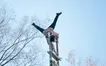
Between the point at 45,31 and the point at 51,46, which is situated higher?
the point at 45,31

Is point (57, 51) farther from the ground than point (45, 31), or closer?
closer

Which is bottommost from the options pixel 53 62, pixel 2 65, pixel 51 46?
pixel 2 65

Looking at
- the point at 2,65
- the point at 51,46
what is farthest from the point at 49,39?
the point at 2,65

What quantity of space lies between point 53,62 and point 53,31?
74.6 inches

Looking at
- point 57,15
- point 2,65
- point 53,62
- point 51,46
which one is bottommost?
point 2,65

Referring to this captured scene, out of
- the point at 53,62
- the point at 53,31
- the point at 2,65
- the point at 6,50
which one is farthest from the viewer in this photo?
the point at 6,50

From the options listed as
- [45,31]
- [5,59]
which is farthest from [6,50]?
[45,31]

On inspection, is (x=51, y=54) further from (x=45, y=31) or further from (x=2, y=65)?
(x=2, y=65)

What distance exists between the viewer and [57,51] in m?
11.6

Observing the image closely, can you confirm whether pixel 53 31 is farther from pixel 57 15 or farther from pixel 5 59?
pixel 5 59

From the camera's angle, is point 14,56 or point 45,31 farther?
point 14,56

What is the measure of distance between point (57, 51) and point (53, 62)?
3.51 ft

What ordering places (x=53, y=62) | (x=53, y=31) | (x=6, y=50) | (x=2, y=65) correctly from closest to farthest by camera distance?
(x=53, y=62), (x=53, y=31), (x=2, y=65), (x=6, y=50)

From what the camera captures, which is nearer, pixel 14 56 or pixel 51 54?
pixel 51 54
